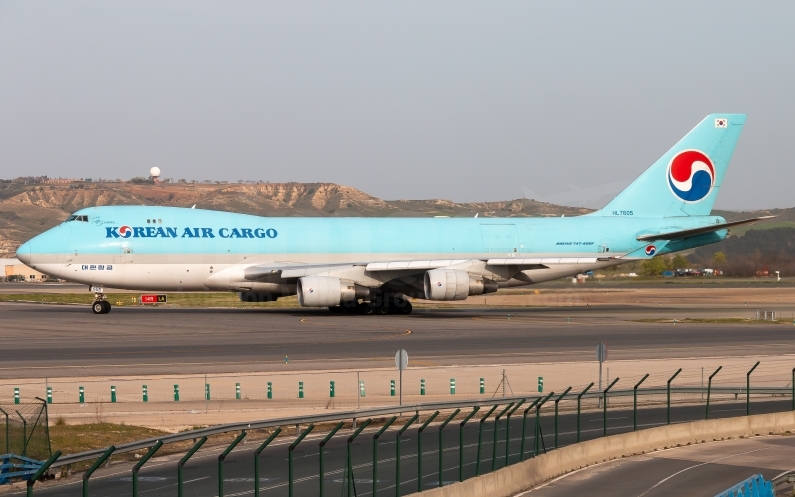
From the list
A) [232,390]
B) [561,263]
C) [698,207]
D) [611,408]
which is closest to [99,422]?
[232,390]

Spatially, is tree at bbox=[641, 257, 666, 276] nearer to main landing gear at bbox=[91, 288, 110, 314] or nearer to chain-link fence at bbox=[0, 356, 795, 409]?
main landing gear at bbox=[91, 288, 110, 314]

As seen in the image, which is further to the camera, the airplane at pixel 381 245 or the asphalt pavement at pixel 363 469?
the airplane at pixel 381 245

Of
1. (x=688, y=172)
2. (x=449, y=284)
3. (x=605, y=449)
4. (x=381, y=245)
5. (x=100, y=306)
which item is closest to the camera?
(x=605, y=449)

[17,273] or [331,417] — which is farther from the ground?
[17,273]

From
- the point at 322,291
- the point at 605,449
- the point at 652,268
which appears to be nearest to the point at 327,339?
the point at 322,291

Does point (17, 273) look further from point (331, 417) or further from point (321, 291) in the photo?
point (331, 417)

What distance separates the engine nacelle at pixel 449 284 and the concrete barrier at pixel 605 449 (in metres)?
29.1

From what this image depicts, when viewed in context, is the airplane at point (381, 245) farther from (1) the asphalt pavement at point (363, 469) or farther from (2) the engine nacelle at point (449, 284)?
(1) the asphalt pavement at point (363, 469)

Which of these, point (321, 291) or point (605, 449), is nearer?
point (605, 449)

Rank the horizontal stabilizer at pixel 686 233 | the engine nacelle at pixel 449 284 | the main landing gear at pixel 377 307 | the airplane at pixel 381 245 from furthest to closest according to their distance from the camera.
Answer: the horizontal stabilizer at pixel 686 233 → the main landing gear at pixel 377 307 → the engine nacelle at pixel 449 284 → the airplane at pixel 381 245

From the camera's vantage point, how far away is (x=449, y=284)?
2190 inches

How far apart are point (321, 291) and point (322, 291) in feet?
0.17

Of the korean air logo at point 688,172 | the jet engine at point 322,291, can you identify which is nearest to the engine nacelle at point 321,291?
the jet engine at point 322,291

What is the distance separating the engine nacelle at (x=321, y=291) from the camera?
53750mm
